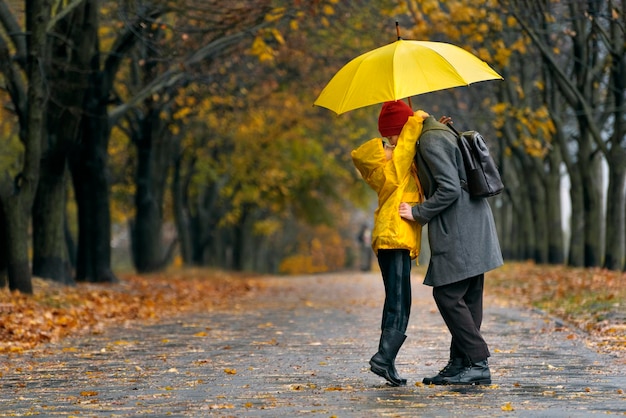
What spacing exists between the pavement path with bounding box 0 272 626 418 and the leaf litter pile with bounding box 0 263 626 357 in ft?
1.24

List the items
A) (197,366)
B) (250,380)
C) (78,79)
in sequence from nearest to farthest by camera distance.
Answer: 1. (250,380)
2. (197,366)
3. (78,79)

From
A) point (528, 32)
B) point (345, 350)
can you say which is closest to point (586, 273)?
point (528, 32)

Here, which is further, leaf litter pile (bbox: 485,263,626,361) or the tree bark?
the tree bark

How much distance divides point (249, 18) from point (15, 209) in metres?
6.96

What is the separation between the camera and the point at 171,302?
68.4 feet

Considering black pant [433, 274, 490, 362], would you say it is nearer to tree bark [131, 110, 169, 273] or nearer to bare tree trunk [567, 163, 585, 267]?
tree bark [131, 110, 169, 273]

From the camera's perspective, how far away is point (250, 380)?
29.8 feet

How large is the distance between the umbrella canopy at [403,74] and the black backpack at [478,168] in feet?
1.31

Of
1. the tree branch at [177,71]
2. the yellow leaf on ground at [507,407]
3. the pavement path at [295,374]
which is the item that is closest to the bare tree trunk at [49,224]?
the tree branch at [177,71]

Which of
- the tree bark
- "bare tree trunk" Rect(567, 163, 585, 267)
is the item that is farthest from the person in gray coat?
"bare tree trunk" Rect(567, 163, 585, 267)

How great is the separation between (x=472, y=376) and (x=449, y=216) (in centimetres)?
109

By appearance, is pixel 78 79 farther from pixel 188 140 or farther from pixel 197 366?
pixel 188 140

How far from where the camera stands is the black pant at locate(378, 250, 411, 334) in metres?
8.66

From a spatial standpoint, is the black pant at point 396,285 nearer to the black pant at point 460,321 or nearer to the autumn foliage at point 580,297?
the black pant at point 460,321
